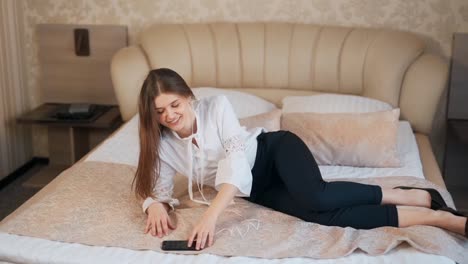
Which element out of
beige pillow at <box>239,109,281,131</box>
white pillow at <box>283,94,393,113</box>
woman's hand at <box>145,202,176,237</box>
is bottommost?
woman's hand at <box>145,202,176,237</box>

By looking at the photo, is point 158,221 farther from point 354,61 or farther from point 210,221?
point 354,61

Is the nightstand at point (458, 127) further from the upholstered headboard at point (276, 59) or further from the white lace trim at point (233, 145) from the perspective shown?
the white lace trim at point (233, 145)

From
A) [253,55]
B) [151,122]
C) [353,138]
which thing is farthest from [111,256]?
[253,55]

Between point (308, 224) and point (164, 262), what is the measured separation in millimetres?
505

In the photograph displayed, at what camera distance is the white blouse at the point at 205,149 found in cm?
201

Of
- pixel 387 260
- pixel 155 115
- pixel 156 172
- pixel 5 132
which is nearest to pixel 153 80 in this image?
pixel 155 115

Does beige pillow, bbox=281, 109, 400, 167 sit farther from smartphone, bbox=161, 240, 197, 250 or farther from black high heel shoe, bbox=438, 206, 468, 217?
smartphone, bbox=161, 240, 197, 250

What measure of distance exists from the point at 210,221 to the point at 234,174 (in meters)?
0.19

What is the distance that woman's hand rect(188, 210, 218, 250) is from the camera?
5.83 feet

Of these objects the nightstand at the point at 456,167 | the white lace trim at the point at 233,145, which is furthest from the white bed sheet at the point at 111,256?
the nightstand at the point at 456,167

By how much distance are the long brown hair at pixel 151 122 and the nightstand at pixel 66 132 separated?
1.34m

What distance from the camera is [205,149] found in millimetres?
2055

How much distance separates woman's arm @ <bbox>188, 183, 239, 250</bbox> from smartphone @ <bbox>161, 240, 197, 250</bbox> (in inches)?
0.5

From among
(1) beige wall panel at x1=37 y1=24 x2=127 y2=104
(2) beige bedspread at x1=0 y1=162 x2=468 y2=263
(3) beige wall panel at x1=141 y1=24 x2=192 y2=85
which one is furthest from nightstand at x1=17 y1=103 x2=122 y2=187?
(2) beige bedspread at x1=0 y1=162 x2=468 y2=263
